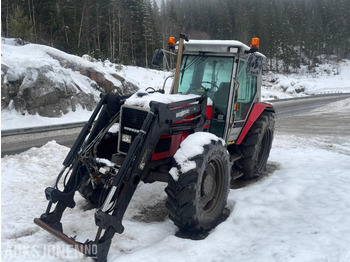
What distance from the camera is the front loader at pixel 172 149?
12.4ft

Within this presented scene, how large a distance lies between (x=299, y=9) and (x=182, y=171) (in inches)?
3794

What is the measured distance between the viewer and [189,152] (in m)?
4.05

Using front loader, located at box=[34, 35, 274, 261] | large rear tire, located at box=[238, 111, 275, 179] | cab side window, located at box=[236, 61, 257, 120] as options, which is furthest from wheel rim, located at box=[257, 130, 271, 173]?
cab side window, located at box=[236, 61, 257, 120]

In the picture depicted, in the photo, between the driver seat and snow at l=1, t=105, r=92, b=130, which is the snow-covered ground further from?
snow at l=1, t=105, r=92, b=130

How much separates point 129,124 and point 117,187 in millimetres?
1026

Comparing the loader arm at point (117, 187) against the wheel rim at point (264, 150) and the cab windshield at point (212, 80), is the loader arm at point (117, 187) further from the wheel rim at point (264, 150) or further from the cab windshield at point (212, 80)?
the wheel rim at point (264, 150)

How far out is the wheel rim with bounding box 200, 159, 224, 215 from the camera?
14.3ft

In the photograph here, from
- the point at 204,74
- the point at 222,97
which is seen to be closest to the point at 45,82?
the point at 204,74

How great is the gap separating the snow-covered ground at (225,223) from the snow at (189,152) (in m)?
0.79

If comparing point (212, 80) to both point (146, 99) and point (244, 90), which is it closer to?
point (244, 90)

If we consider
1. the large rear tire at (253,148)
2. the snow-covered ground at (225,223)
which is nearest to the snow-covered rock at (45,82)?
the snow-covered ground at (225,223)

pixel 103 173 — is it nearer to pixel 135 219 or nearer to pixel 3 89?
pixel 135 219

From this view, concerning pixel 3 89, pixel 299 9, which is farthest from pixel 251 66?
pixel 299 9

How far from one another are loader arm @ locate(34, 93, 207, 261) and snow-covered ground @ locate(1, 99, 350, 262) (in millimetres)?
148
